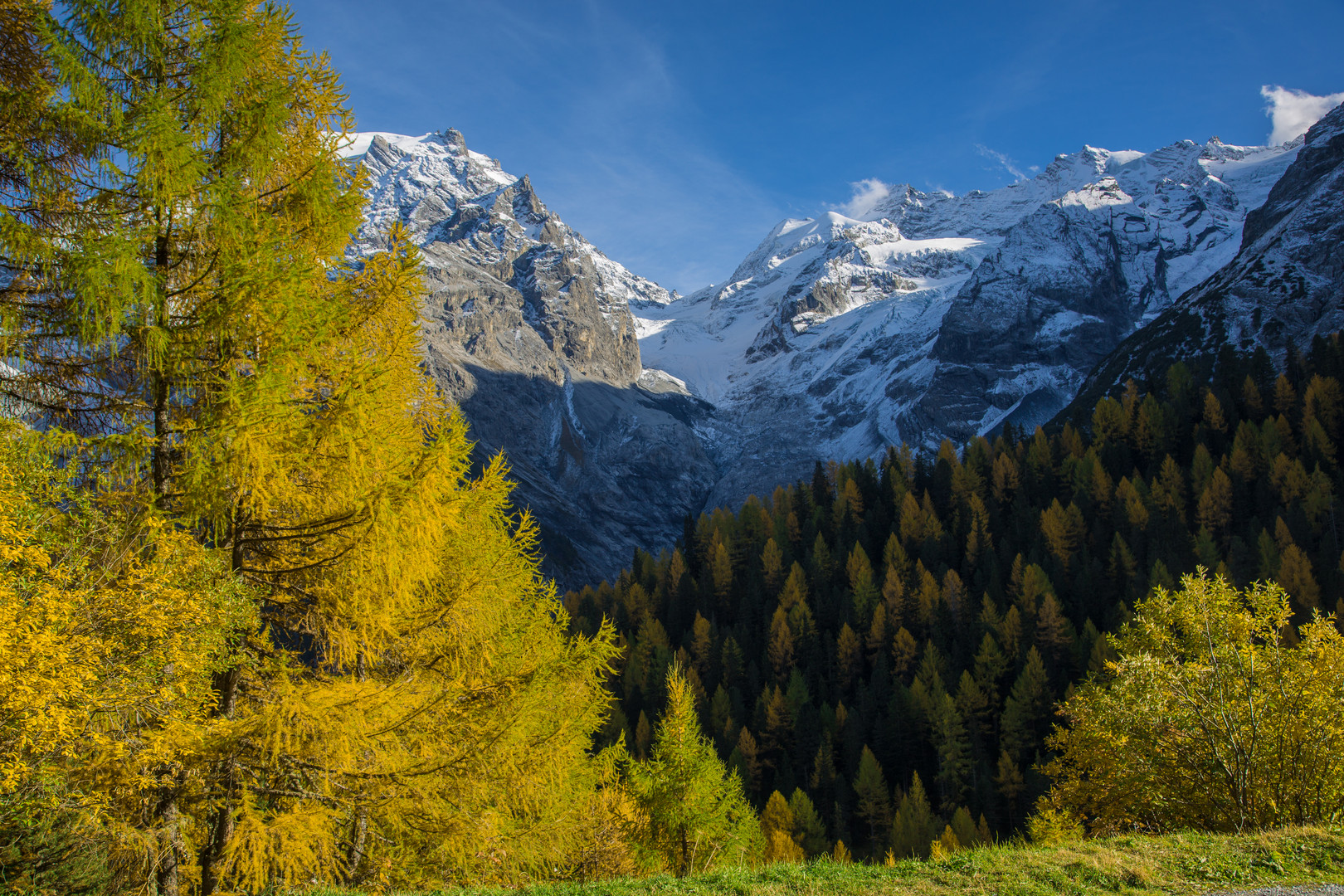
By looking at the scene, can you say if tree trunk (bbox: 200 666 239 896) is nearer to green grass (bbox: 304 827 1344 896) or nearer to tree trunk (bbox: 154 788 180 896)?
tree trunk (bbox: 154 788 180 896)

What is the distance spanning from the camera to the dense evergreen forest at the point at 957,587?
54094 mm

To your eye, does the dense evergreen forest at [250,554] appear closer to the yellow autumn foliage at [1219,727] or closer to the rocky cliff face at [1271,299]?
the yellow autumn foliage at [1219,727]

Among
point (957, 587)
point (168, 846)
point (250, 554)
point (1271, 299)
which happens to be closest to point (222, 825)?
point (168, 846)

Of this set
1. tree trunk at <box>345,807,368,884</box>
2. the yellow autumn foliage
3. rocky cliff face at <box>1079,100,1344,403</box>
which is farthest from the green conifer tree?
rocky cliff face at <box>1079,100,1344,403</box>

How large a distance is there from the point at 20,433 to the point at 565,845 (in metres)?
8.61

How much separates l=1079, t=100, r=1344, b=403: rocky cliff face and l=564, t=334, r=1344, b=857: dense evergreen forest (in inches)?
1871

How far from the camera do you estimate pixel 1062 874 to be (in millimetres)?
8125

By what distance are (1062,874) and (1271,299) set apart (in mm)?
166498

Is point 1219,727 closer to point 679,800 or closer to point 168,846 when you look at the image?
point 679,800

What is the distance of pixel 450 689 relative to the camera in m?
8.28

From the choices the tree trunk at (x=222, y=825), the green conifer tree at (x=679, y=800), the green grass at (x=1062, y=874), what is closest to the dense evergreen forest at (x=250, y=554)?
the tree trunk at (x=222, y=825)

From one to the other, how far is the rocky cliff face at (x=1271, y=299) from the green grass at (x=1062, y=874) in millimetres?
135937

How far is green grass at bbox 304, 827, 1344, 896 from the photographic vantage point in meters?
7.82

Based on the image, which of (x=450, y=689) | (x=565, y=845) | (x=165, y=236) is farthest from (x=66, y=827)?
(x=565, y=845)
